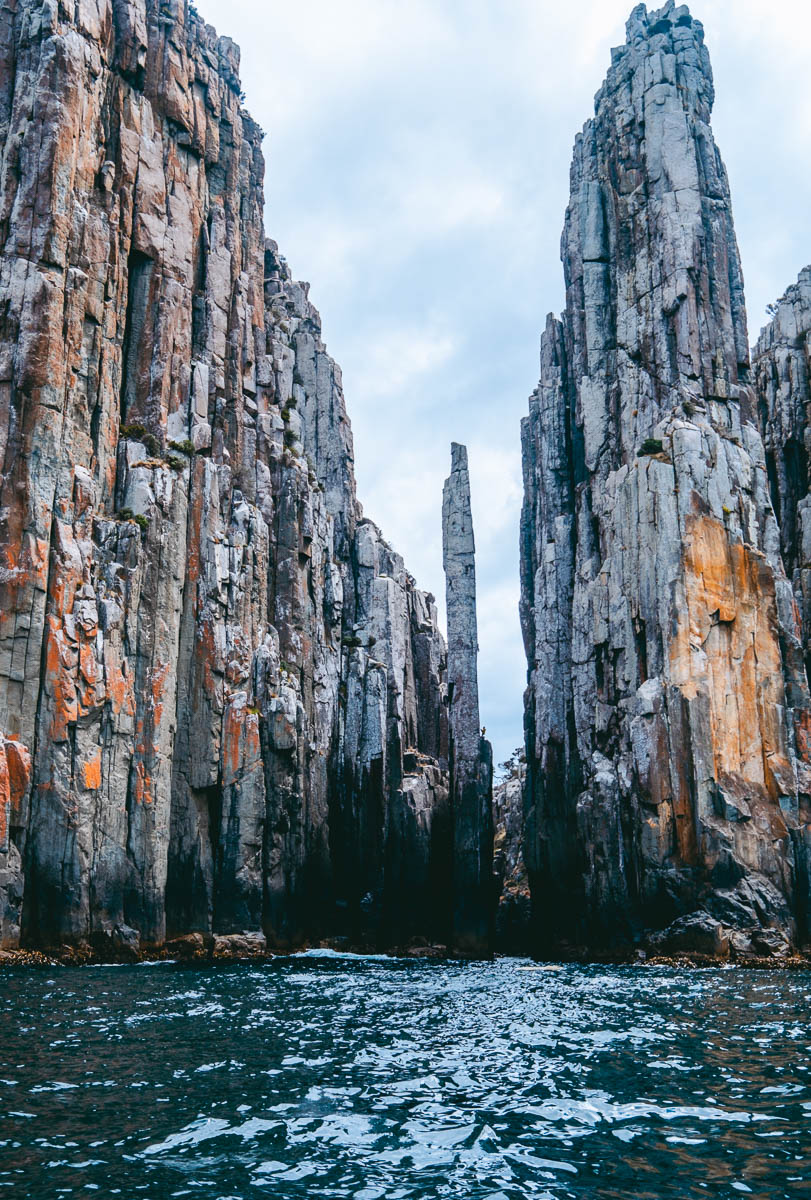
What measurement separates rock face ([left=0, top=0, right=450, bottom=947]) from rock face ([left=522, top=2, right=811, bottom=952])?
460 inches

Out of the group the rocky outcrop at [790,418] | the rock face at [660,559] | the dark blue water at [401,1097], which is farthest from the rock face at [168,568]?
the rocky outcrop at [790,418]

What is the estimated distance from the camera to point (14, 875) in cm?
3988

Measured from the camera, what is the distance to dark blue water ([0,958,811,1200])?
438 inches

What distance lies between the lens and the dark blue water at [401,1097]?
11.1 metres

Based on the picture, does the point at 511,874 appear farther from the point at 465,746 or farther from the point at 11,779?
the point at 11,779

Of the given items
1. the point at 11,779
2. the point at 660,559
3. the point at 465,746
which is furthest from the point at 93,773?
the point at 660,559

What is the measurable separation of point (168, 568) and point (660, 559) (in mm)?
25996

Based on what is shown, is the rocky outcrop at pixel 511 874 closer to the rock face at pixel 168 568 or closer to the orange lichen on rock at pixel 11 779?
the rock face at pixel 168 568

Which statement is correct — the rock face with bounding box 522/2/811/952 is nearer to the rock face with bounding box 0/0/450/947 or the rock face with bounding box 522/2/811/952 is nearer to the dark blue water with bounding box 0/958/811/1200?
the rock face with bounding box 0/0/450/947

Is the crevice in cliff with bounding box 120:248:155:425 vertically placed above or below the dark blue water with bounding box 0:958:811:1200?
above

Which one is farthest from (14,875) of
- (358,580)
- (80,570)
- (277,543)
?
(358,580)

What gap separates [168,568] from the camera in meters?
51.1

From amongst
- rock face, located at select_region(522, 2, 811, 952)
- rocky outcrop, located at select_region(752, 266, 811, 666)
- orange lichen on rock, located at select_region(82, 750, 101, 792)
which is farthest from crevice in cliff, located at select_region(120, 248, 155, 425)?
rocky outcrop, located at select_region(752, 266, 811, 666)

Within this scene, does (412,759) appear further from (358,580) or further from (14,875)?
(14,875)
